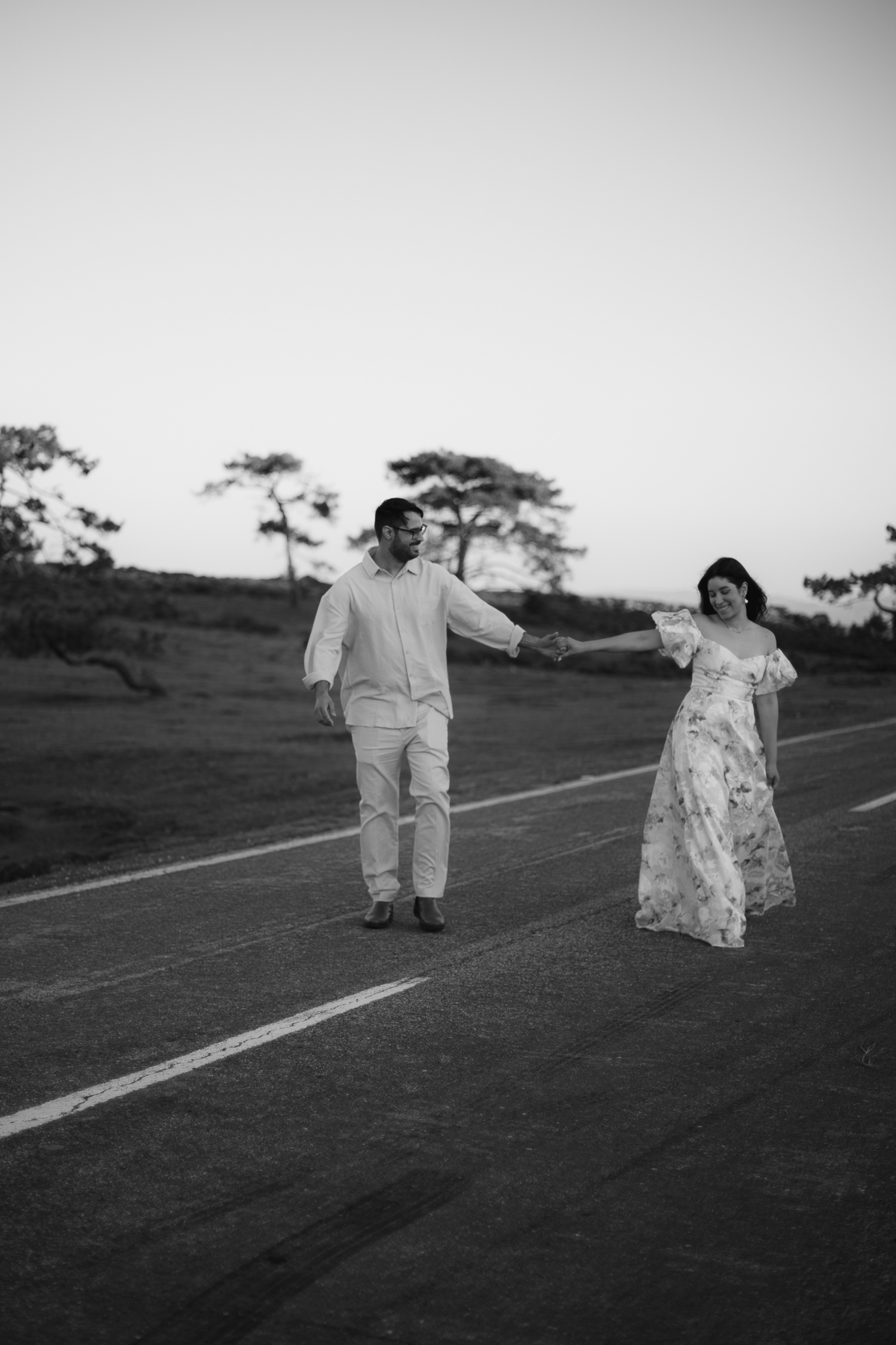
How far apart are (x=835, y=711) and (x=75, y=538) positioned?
1405cm

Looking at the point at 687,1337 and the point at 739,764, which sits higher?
the point at 739,764

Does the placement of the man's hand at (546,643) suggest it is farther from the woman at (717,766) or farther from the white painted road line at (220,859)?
the white painted road line at (220,859)

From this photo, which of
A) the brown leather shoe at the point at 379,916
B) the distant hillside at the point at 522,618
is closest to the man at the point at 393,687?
the brown leather shoe at the point at 379,916

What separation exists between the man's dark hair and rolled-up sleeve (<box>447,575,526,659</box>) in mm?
470

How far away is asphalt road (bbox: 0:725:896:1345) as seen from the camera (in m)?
3.25

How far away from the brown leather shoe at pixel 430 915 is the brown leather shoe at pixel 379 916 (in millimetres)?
148

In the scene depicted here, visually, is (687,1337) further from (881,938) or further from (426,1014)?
(881,938)

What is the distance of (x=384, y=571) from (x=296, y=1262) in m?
4.31

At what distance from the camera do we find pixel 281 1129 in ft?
14.0

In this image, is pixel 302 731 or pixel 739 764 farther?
pixel 302 731

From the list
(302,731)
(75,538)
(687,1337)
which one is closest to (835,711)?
(302,731)

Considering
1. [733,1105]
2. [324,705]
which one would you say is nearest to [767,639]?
[324,705]

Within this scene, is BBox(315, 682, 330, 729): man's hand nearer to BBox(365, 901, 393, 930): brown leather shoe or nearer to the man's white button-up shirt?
the man's white button-up shirt

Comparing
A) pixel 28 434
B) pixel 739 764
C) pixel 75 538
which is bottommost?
pixel 739 764
